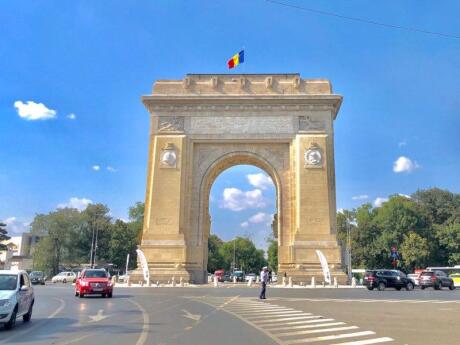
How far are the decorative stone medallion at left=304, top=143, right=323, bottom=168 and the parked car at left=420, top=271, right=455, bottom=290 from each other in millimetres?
12245

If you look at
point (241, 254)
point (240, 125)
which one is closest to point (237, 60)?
point (240, 125)

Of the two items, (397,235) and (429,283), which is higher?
(397,235)

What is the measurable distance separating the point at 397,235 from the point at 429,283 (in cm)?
2953

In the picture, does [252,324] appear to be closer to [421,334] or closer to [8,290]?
[421,334]

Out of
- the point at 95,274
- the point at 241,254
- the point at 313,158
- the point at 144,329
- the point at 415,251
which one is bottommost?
the point at 144,329

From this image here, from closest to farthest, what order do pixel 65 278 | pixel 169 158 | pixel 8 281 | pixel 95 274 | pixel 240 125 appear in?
pixel 8 281 → pixel 95 274 → pixel 169 158 → pixel 240 125 → pixel 65 278

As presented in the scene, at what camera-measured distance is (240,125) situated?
125ft

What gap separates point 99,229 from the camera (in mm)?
71438

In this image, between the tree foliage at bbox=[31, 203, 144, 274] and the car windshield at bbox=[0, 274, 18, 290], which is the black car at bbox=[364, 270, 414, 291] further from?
the tree foliage at bbox=[31, 203, 144, 274]

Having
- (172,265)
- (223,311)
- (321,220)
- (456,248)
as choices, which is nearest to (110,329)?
(223,311)

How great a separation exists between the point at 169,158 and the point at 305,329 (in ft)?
93.1

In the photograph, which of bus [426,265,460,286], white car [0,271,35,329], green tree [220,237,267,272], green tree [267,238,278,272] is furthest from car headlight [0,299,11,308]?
green tree [220,237,267,272]

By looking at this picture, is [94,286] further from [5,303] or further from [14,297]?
[5,303]

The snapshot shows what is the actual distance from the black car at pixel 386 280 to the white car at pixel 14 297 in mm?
25122
